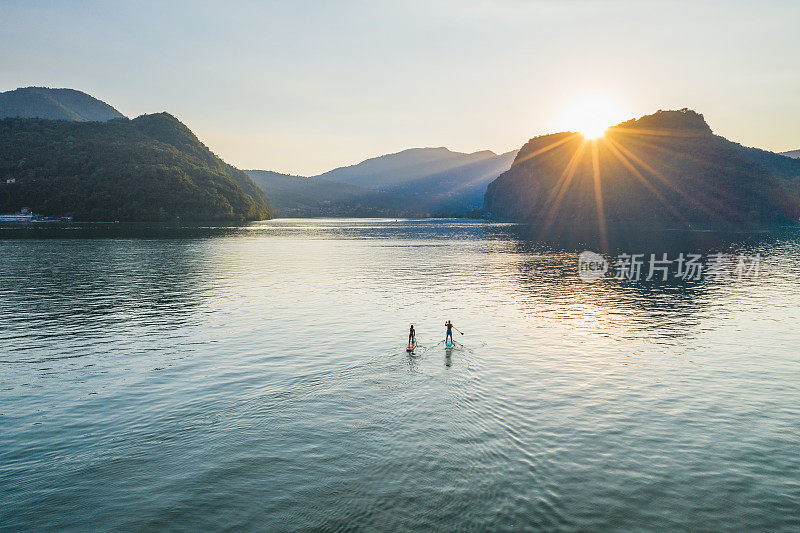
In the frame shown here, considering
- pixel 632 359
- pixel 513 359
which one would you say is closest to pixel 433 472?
pixel 513 359

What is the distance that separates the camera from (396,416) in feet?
84.4

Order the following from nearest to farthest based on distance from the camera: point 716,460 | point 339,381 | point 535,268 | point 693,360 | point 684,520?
point 684,520, point 716,460, point 339,381, point 693,360, point 535,268

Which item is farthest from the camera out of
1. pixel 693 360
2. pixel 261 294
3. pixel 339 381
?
pixel 261 294

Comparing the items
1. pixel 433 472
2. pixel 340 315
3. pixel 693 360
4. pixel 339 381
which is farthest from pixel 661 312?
pixel 433 472

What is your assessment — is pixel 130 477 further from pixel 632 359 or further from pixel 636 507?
pixel 632 359

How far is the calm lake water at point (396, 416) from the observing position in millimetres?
17734

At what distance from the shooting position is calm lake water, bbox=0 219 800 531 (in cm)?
1773

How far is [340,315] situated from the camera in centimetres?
5444

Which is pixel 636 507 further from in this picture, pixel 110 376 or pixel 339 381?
pixel 110 376

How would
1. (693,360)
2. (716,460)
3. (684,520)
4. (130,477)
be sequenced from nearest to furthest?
(684,520)
(130,477)
(716,460)
(693,360)

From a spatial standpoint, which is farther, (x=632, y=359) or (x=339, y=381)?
(x=632, y=359)

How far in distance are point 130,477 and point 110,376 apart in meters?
16.2

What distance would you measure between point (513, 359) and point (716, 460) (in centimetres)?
1702

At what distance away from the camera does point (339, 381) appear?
31625 millimetres
